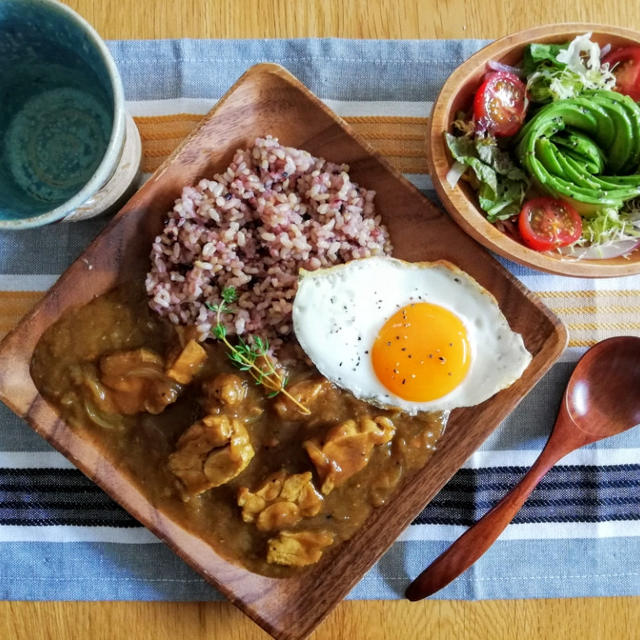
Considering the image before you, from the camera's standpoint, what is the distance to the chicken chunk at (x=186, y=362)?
2342 millimetres

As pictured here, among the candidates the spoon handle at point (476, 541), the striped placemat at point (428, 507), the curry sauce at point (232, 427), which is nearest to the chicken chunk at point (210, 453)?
the curry sauce at point (232, 427)

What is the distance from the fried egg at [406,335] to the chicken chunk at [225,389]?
28 centimetres

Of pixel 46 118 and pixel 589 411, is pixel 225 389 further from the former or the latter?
pixel 589 411

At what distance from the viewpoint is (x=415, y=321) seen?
237cm

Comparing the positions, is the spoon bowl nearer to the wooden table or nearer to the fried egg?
the fried egg

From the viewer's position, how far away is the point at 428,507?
2.65 meters

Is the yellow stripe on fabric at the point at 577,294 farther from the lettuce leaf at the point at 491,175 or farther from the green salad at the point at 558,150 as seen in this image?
the lettuce leaf at the point at 491,175

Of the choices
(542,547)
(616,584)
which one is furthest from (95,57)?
(616,584)

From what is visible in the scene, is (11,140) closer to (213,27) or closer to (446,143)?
(213,27)

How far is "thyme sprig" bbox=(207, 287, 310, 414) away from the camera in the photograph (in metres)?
2.34

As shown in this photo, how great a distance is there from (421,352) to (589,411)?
0.79m

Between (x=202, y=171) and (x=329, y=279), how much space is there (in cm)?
64

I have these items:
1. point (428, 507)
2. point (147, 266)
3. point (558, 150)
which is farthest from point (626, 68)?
point (147, 266)

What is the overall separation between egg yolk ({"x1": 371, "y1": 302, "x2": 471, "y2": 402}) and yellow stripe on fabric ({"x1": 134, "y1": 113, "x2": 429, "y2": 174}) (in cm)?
68
